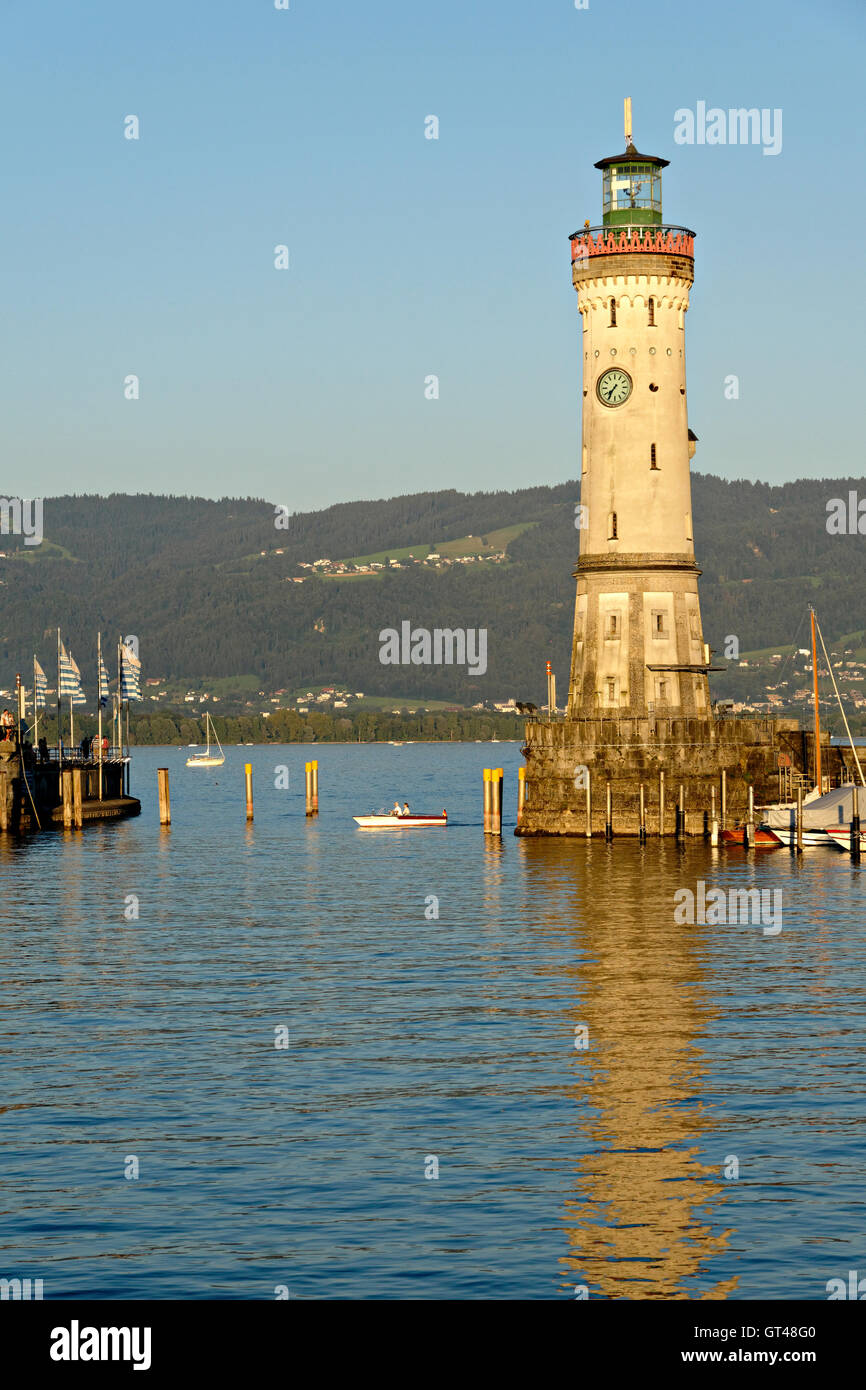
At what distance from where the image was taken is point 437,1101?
113 feet

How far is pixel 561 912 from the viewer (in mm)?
66688

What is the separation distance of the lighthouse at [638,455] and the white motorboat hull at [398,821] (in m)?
35.5

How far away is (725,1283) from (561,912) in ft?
142

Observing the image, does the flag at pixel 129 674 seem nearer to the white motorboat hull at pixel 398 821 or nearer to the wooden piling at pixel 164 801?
the wooden piling at pixel 164 801

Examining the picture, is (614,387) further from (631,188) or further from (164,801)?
(164,801)

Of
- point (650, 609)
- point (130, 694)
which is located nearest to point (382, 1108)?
point (650, 609)

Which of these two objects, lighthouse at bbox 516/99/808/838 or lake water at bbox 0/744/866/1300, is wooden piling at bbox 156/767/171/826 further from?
lake water at bbox 0/744/866/1300

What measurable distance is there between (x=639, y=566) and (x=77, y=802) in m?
50.1

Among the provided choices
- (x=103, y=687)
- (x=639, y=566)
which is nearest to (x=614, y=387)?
(x=639, y=566)

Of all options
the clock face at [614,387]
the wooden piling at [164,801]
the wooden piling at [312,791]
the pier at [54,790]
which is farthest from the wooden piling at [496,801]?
the pier at [54,790]

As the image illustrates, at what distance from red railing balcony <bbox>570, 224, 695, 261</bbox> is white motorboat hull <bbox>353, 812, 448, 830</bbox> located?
46.8m

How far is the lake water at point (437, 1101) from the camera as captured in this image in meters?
24.8
